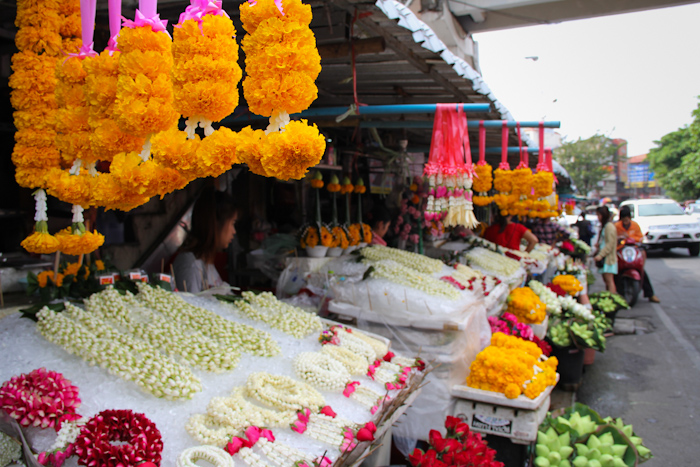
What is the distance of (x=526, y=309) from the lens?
15.4 feet

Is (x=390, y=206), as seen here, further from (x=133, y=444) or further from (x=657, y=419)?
(x=133, y=444)

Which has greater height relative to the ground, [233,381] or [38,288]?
[38,288]

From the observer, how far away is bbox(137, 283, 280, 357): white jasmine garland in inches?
92.6

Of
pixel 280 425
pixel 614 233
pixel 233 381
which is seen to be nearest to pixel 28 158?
pixel 233 381

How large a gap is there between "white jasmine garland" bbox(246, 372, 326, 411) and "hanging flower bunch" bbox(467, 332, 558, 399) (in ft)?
4.91

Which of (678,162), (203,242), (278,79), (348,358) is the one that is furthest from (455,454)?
(678,162)

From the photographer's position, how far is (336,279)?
3811 millimetres

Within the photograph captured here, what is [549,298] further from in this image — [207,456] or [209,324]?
[207,456]

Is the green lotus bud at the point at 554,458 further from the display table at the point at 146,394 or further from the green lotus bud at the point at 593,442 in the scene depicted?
the display table at the point at 146,394

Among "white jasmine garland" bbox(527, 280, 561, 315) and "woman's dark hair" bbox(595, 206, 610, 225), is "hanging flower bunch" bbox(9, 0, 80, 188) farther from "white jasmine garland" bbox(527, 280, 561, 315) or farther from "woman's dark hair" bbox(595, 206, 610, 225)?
"woman's dark hair" bbox(595, 206, 610, 225)

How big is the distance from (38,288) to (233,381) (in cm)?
122

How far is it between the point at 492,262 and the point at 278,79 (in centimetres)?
493

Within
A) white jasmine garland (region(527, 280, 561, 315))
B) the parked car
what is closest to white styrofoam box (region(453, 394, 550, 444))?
white jasmine garland (region(527, 280, 561, 315))

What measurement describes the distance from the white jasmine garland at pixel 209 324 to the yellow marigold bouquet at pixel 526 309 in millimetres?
3078
